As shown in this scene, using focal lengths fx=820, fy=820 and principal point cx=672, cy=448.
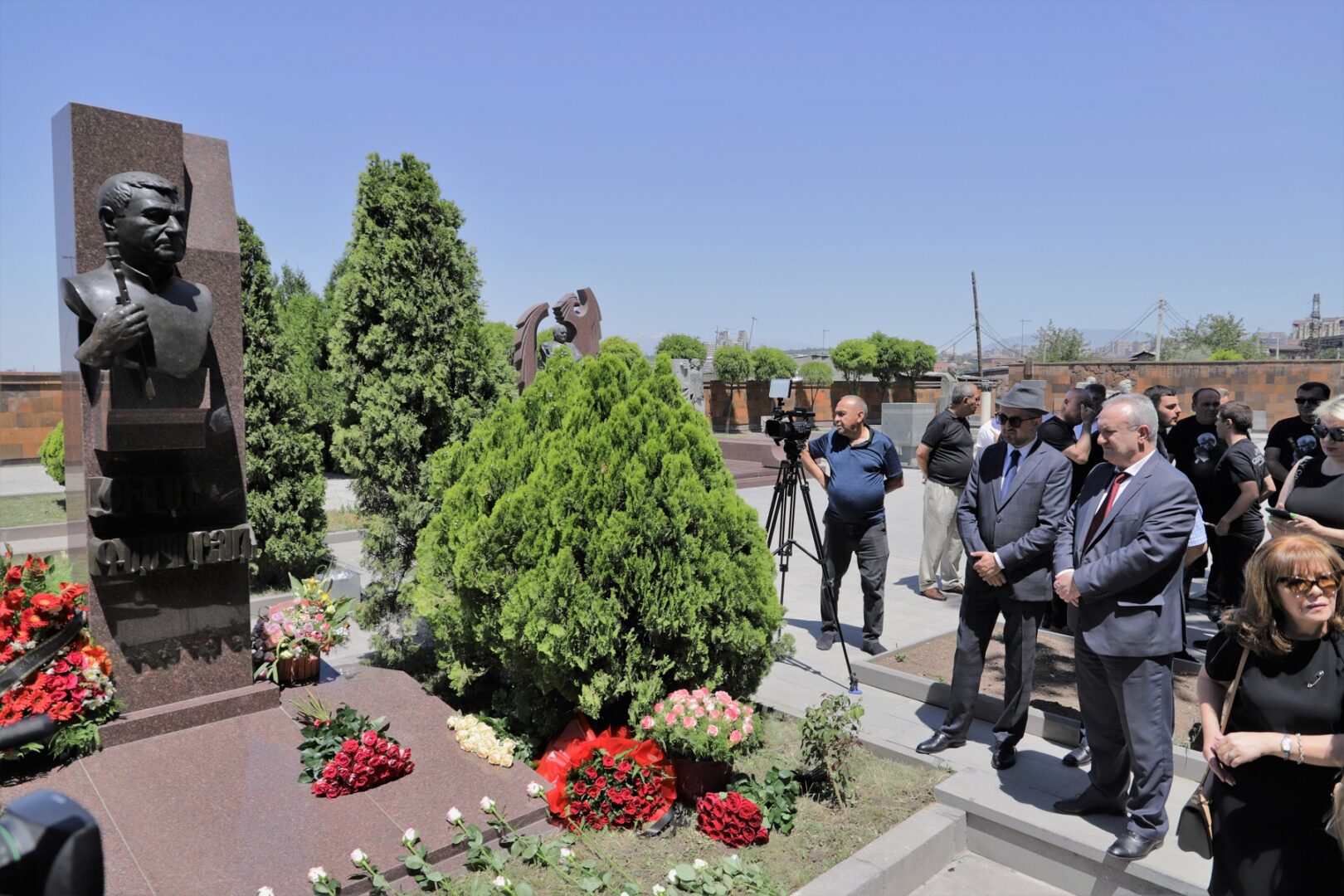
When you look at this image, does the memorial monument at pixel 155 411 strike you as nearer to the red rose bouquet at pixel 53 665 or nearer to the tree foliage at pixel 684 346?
the red rose bouquet at pixel 53 665

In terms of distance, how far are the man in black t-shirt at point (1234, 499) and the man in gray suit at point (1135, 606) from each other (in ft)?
10.8

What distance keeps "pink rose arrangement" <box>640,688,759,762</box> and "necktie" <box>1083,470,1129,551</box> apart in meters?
1.72

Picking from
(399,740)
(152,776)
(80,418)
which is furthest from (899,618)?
(80,418)

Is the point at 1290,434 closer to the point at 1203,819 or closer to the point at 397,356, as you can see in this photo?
the point at 1203,819

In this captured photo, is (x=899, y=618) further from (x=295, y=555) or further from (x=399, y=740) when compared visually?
(x=295, y=555)

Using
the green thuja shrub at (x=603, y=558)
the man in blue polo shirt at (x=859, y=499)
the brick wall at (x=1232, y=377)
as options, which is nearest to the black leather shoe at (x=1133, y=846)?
the green thuja shrub at (x=603, y=558)

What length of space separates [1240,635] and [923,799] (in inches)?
74.4

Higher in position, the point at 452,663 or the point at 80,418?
the point at 80,418

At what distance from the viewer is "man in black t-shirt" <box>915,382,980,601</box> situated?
6957 millimetres

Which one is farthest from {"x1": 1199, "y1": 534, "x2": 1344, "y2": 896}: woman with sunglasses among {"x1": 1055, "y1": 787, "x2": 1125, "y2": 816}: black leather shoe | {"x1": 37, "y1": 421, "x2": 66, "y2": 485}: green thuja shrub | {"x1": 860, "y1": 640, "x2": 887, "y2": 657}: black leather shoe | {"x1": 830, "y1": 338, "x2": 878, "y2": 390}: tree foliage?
{"x1": 830, "y1": 338, "x2": 878, "y2": 390}: tree foliage

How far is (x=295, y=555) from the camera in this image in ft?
27.3

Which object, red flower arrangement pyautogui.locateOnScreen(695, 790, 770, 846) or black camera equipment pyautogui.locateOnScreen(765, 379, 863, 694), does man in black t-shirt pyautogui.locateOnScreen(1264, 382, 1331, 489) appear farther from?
red flower arrangement pyautogui.locateOnScreen(695, 790, 770, 846)

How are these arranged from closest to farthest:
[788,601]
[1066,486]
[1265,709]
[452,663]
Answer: [1265,709] < [1066,486] < [452,663] < [788,601]

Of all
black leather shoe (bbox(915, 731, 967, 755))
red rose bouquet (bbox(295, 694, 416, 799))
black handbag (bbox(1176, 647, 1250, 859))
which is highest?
black handbag (bbox(1176, 647, 1250, 859))
